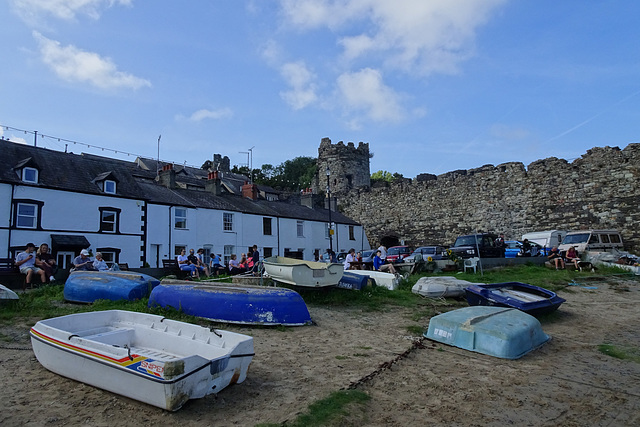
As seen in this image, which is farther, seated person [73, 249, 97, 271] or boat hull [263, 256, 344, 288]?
seated person [73, 249, 97, 271]

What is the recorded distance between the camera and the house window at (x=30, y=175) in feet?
59.4

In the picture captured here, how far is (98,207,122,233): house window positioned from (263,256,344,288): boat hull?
13.1 meters

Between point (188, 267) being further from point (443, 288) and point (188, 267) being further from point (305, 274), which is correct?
point (443, 288)

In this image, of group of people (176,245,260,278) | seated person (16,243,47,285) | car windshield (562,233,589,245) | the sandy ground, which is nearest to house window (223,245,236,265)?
group of people (176,245,260,278)

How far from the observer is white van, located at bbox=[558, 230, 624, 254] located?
63.5ft

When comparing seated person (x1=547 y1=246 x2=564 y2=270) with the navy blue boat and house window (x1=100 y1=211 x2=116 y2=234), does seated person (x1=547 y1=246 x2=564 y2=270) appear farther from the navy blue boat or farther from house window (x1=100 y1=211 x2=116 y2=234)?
house window (x1=100 y1=211 x2=116 y2=234)

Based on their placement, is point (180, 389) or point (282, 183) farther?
point (282, 183)

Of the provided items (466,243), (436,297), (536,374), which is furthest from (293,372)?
(466,243)

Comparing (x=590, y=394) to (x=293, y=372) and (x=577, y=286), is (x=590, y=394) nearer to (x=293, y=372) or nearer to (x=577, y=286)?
(x=293, y=372)

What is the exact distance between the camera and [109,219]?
20.5 m

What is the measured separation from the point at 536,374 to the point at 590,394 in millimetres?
736

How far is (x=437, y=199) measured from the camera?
30688 mm

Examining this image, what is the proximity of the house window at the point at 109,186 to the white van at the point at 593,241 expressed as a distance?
21687mm

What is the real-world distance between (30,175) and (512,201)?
26277 millimetres
